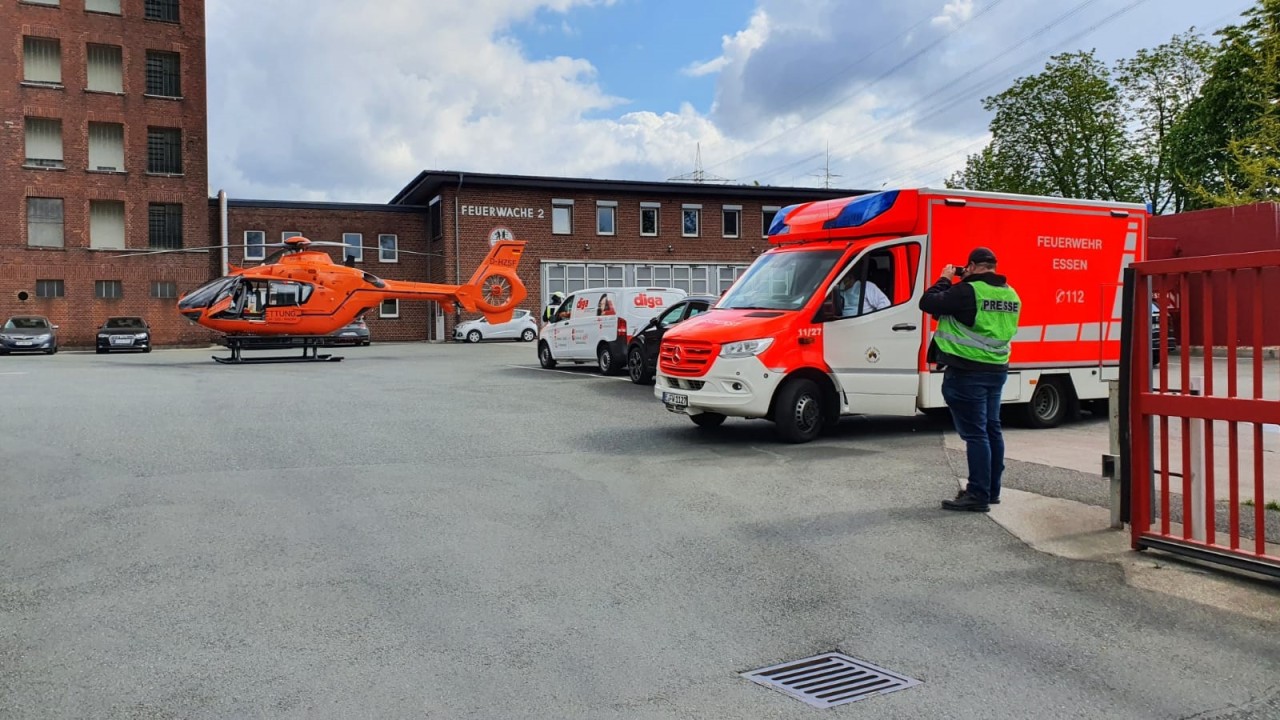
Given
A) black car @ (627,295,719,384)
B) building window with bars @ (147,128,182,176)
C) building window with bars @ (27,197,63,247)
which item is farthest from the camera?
building window with bars @ (147,128,182,176)

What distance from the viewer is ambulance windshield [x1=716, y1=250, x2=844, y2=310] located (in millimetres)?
10727

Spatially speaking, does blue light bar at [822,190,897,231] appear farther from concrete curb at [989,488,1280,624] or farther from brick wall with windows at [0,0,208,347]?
brick wall with windows at [0,0,208,347]

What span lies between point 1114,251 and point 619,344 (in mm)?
10232

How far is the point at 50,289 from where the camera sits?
132ft

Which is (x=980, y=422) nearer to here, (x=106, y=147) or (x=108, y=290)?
(x=108, y=290)

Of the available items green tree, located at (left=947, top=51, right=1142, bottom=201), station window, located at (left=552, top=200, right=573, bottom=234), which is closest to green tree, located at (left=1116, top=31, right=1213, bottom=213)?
green tree, located at (left=947, top=51, right=1142, bottom=201)

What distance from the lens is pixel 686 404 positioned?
10.6 m

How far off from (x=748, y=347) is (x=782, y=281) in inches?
50.9

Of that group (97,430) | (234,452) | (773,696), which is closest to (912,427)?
(234,452)

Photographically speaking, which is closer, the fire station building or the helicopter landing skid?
the helicopter landing skid

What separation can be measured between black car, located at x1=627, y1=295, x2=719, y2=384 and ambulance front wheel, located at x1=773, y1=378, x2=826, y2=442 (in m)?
6.60

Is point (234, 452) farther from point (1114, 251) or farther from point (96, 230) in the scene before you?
point (96, 230)

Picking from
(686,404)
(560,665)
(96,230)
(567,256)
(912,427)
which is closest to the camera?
(560,665)

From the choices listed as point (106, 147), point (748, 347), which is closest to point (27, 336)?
point (106, 147)
